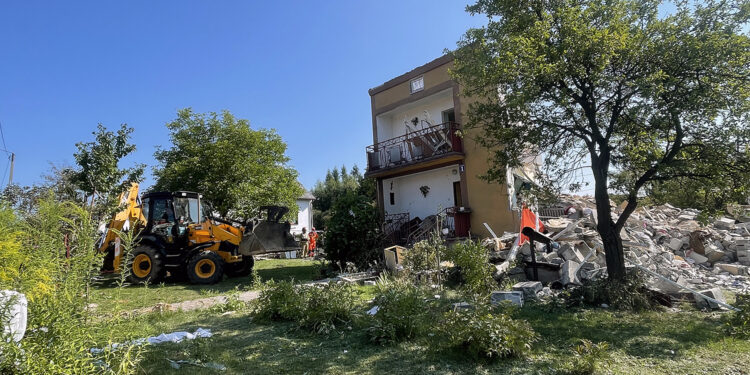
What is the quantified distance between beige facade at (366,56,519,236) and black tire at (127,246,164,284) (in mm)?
8924

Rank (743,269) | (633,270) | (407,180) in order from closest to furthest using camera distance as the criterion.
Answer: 1. (633,270)
2. (743,269)
3. (407,180)

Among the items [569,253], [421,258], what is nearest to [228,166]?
[421,258]

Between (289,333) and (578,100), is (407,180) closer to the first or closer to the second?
(578,100)

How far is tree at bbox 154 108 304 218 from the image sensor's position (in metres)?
18.4

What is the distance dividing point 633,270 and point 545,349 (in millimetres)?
3694

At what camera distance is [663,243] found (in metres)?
12.0

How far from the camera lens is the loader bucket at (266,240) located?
11.3 meters

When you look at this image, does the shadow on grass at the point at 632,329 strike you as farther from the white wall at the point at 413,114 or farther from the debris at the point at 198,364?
the white wall at the point at 413,114

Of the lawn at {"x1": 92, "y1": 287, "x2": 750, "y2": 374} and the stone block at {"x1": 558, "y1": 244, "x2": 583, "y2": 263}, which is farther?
the stone block at {"x1": 558, "y1": 244, "x2": 583, "y2": 263}

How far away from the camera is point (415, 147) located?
1585 centimetres

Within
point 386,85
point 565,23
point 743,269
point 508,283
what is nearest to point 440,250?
point 508,283

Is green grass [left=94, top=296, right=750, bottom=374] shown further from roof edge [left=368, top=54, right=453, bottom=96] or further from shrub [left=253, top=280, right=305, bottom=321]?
roof edge [left=368, top=54, right=453, bottom=96]

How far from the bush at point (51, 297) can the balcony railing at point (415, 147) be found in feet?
38.7

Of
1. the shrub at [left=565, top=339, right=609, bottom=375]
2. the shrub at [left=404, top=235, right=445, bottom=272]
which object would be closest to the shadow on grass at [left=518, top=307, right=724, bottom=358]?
the shrub at [left=565, top=339, right=609, bottom=375]
